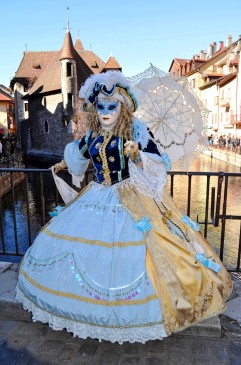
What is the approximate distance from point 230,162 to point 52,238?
2343 centimetres

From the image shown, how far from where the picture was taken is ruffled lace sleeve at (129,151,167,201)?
2.48 metres

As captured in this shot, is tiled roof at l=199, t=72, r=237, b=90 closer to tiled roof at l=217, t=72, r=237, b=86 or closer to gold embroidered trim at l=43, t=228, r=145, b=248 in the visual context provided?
tiled roof at l=217, t=72, r=237, b=86

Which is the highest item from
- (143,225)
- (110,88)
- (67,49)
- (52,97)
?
(67,49)

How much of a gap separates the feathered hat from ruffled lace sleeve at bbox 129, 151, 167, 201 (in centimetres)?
49

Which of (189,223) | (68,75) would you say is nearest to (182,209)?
(189,223)

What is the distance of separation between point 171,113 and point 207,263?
4.21ft

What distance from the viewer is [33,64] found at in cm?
4222

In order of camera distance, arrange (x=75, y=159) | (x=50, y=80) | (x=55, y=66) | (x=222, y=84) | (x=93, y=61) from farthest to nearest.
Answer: (x=93, y=61)
(x=222, y=84)
(x=55, y=66)
(x=50, y=80)
(x=75, y=159)

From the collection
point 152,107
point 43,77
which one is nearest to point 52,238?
point 152,107

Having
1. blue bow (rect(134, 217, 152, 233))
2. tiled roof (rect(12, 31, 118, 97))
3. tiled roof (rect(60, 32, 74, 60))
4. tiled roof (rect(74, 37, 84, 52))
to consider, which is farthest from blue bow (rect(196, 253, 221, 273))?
tiled roof (rect(74, 37, 84, 52))

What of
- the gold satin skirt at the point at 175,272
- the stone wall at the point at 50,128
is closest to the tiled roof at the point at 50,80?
the stone wall at the point at 50,128

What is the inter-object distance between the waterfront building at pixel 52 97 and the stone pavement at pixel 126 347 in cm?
2511

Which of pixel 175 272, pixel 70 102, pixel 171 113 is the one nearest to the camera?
pixel 175 272

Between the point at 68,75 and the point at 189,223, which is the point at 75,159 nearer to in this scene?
the point at 189,223
